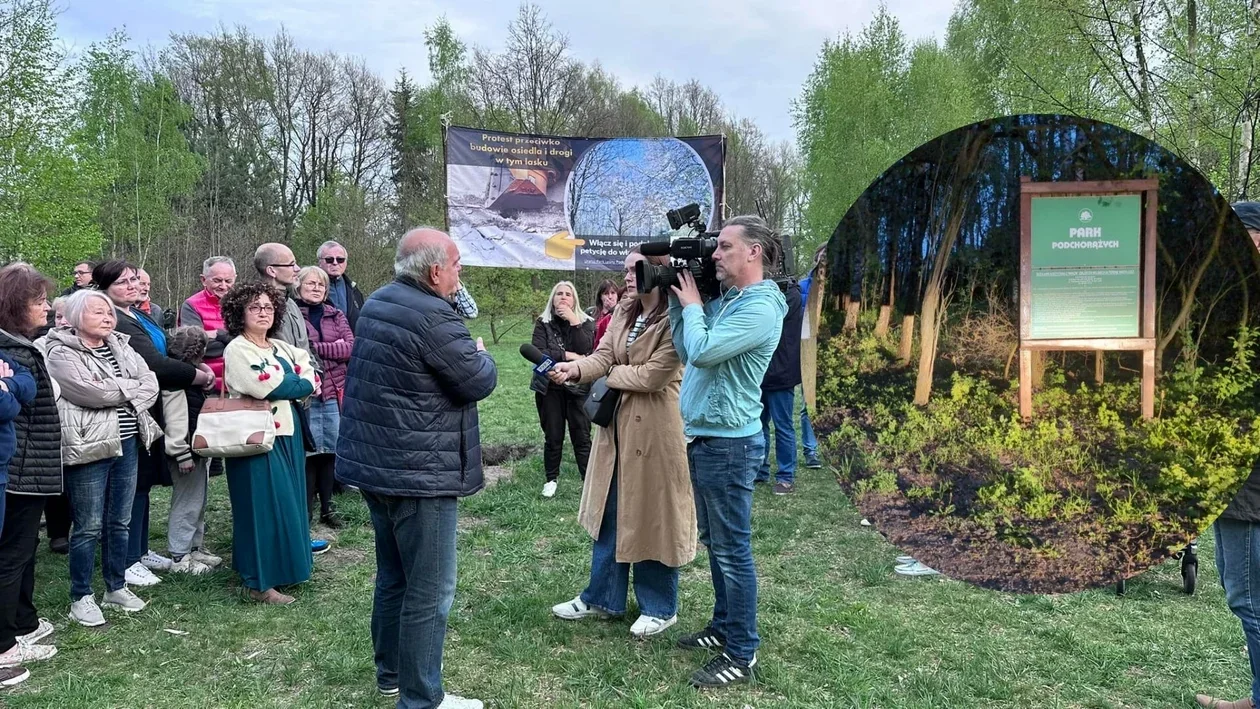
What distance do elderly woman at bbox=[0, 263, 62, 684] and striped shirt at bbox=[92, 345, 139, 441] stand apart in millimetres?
351

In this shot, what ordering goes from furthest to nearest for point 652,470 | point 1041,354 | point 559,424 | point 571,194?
point 571,194 → point 559,424 → point 652,470 → point 1041,354

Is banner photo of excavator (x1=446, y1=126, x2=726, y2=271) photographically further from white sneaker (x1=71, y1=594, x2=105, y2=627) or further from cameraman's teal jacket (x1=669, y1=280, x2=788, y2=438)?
cameraman's teal jacket (x1=669, y1=280, x2=788, y2=438)

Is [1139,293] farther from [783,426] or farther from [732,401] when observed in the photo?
[783,426]

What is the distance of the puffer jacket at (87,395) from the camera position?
375cm

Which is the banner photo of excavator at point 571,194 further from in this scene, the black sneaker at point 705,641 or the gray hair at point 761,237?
the black sneaker at point 705,641

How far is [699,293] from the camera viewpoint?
326 centimetres

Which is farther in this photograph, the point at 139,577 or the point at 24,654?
the point at 139,577

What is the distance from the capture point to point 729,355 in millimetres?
2986

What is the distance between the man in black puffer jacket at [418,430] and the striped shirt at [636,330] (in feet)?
3.04

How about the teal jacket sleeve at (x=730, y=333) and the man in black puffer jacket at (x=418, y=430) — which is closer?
the man in black puffer jacket at (x=418, y=430)

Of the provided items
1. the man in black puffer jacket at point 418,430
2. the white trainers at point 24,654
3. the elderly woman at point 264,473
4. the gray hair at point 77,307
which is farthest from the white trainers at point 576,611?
the gray hair at point 77,307

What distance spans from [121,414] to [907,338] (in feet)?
12.9

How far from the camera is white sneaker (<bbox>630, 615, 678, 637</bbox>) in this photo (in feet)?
12.3

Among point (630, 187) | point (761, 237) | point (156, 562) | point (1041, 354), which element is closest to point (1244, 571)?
point (1041, 354)
